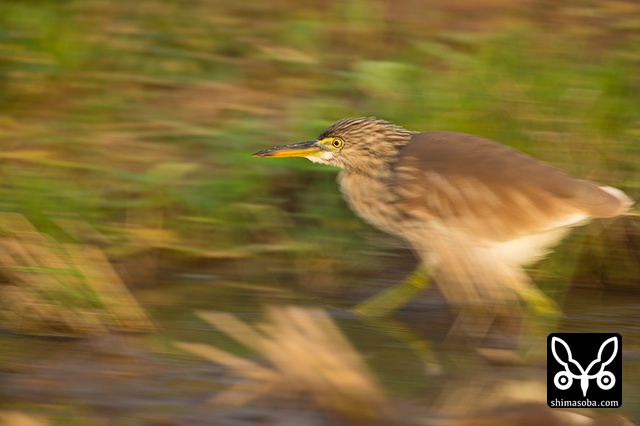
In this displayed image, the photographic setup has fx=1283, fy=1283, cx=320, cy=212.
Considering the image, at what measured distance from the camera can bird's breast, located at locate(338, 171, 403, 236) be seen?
4.89 meters

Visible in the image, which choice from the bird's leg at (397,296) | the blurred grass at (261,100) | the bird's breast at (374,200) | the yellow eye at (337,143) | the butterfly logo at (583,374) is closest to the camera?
the butterfly logo at (583,374)

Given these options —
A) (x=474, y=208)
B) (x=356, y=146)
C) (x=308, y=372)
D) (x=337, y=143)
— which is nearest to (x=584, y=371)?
(x=474, y=208)

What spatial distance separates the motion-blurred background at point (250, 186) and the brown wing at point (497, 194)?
47 centimetres

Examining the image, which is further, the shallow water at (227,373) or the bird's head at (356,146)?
the bird's head at (356,146)

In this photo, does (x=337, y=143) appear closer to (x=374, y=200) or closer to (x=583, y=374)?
(x=374, y=200)

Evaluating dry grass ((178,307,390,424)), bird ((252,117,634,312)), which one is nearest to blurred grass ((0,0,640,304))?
bird ((252,117,634,312))

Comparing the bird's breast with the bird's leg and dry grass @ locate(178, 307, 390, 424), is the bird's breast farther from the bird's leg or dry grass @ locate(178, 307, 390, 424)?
dry grass @ locate(178, 307, 390, 424)

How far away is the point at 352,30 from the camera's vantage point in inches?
279

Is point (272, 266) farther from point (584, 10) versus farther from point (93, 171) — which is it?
point (584, 10)

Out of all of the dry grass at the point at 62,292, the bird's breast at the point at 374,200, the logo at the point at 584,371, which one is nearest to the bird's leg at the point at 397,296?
the bird's breast at the point at 374,200

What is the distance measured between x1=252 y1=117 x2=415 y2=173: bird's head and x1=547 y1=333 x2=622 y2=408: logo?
989mm

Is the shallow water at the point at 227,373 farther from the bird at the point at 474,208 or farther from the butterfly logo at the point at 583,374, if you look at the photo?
the bird at the point at 474,208

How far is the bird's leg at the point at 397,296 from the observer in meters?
5.01

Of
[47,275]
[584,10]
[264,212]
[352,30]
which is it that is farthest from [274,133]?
[584,10]
